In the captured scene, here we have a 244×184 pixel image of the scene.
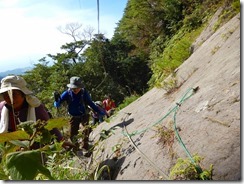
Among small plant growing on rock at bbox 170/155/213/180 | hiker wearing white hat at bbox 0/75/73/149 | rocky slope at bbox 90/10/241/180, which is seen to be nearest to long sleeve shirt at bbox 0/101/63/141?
hiker wearing white hat at bbox 0/75/73/149

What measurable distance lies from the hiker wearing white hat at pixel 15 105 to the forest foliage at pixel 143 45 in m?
0.55

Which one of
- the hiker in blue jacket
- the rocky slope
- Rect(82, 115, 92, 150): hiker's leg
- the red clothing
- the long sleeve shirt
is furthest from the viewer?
the red clothing

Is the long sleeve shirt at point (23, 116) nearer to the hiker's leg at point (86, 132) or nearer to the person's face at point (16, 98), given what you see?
the person's face at point (16, 98)

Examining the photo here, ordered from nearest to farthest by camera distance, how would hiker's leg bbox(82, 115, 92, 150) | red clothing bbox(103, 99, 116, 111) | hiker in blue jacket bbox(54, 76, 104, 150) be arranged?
hiker's leg bbox(82, 115, 92, 150), hiker in blue jacket bbox(54, 76, 104, 150), red clothing bbox(103, 99, 116, 111)

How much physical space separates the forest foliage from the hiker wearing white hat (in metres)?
0.55

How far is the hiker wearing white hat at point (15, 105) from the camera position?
65.7 inches

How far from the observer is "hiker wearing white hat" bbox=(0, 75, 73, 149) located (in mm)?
1669

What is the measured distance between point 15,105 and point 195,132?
0.94 m

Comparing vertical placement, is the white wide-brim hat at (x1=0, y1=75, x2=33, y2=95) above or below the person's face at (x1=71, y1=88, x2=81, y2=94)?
above

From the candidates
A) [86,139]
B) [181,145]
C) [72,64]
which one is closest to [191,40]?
[72,64]

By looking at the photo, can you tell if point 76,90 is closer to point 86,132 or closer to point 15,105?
point 86,132

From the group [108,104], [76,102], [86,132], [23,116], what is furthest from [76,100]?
[108,104]

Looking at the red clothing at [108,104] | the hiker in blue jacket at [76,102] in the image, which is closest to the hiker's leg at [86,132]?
the hiker in blue jacket at [76,102]

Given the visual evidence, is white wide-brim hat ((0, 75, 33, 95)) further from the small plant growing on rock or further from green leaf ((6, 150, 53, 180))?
the small plant growing on rock
